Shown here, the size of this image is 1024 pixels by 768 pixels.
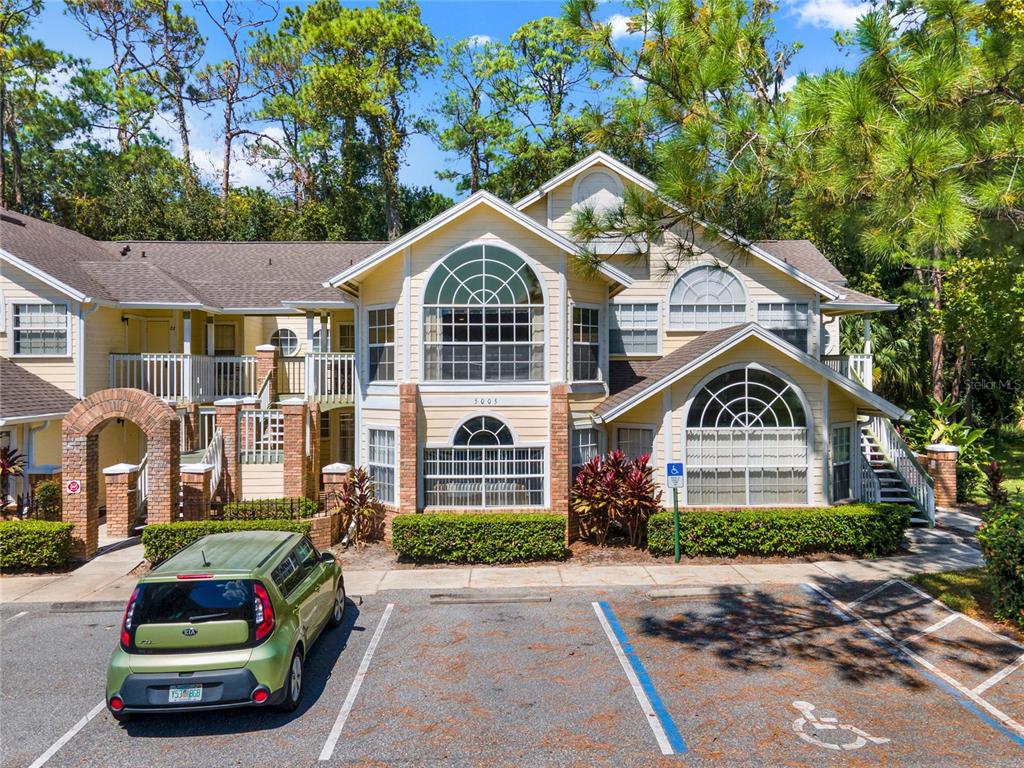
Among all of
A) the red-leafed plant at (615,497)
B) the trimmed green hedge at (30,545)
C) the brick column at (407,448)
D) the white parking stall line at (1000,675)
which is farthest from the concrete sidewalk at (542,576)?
the white parking stall line at (1000,675)

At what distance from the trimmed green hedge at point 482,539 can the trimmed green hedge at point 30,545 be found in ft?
21.5

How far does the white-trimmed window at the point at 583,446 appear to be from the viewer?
53.0ft

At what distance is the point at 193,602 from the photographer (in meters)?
7.38

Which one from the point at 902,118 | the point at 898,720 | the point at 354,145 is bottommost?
the point at 898,720

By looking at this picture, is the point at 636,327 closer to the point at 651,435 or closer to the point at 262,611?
the point at 651,435

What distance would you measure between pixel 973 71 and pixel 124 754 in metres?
14.7

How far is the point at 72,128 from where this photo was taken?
143 feet

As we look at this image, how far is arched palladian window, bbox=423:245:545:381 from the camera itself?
15.5 metres

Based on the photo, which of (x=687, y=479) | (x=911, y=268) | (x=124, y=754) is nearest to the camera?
(x=124, y=754)

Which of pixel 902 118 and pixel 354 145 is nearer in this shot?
pixel 902 118

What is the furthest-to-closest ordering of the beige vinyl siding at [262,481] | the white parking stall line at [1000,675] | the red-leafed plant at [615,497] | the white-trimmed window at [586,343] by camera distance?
the beige vinyl siding at [262,481] < the white-trimmed window at [586,343] < the red-leafed plant at [615,497] < the white parking stall line at [1000,675]

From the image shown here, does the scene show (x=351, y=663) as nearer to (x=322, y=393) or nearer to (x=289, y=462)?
(x=289, y=462)

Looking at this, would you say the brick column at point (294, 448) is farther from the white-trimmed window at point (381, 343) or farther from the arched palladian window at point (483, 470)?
the arched palladian window at point (483, 470)

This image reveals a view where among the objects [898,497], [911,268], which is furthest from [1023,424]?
[898,497]
